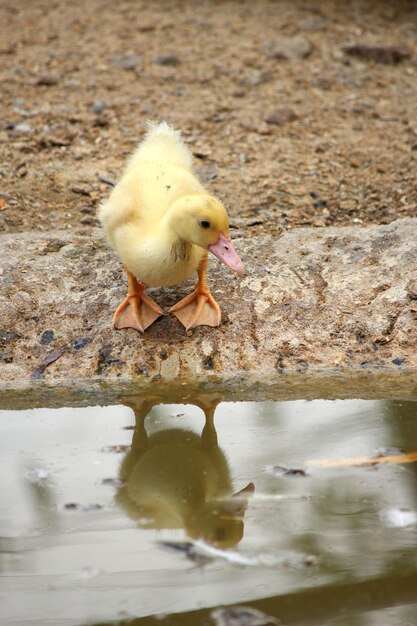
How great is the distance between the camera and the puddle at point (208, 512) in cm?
290

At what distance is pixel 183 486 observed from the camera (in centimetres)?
359

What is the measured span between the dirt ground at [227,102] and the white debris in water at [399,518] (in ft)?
8.43

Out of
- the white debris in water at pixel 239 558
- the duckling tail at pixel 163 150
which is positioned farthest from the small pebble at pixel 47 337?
the white debris in water at pixel 239 558

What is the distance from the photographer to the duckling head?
4156 mm

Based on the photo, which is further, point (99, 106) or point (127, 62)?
point (127, 62)

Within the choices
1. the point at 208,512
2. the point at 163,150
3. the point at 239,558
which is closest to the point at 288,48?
the point at 163,150

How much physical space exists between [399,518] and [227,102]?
16.8 feet

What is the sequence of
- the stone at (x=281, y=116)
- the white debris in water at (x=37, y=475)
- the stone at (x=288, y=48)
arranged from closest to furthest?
1. the white debris in water at (x=37, y=475)
2. the stone at (x=281, y=116)
3. the stone at (x=288, y=48)

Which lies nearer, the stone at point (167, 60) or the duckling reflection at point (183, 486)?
the duckling reflection at point (183, 486)

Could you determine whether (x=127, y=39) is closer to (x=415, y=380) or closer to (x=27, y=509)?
(x=415, y=380)

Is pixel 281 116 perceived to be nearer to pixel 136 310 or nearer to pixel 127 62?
pixel 127 62

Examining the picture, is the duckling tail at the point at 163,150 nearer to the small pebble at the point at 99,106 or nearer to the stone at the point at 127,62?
the small pebble at the point at 99,106

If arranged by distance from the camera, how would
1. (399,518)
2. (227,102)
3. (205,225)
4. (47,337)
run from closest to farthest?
(399,518) < (205,225) < (47,337) < (227,102)

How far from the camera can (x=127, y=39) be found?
8.85 m
